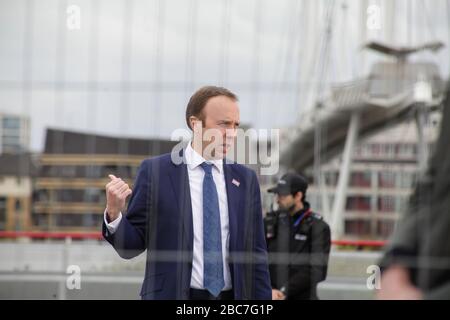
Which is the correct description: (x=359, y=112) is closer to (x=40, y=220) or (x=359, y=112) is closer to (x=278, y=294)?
(x=40, y=220)

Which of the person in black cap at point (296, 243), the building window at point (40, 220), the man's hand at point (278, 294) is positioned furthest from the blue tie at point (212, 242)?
the building window at point (40, 220)

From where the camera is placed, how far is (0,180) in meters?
6.75

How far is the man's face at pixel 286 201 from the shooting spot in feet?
16.1

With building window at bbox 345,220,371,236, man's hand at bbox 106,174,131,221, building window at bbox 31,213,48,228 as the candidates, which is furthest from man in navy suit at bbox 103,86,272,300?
building window at bbox 345,220,371,236

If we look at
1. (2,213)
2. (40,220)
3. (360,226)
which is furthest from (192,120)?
(360,226)

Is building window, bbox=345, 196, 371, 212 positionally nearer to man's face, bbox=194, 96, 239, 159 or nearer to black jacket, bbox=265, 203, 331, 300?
black jacket, bbox=265, 203, 331, 300

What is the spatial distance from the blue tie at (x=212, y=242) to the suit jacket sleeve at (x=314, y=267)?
164cm

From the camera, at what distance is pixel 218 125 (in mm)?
3346

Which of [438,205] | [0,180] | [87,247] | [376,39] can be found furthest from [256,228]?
[376,39]

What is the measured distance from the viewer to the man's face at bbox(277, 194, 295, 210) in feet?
16.1

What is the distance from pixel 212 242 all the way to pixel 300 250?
1.72 m

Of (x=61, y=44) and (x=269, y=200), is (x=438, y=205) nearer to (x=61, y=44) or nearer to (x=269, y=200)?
(x=61, y=44)

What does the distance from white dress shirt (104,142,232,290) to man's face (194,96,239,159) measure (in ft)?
0.15

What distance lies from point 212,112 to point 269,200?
2.16m
